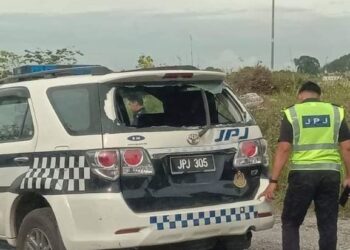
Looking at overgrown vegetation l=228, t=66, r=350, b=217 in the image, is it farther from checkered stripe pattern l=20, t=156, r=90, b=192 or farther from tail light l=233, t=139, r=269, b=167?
checkered stripe pattern l=20, t=156, r=90, b=192

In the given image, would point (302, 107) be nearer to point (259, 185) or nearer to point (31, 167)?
point (259, 185)

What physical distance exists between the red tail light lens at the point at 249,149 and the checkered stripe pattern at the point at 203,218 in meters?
0.45

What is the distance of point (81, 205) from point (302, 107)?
2093 mm

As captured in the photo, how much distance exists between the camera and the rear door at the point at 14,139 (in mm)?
5863

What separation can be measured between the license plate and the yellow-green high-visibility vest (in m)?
0.87

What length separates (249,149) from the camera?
19.0 feet

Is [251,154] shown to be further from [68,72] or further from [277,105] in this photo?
[277,105]

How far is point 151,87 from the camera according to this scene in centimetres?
579

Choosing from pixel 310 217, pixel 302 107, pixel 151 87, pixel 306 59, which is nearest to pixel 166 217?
pixel 151 87

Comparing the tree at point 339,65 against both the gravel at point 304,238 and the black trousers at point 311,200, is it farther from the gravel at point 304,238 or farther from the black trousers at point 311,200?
the black trousers at point 311,200

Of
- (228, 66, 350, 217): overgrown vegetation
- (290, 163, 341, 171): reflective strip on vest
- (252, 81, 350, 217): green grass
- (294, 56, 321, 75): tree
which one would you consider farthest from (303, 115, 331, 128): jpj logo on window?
(294, 56, 321, 75): tree

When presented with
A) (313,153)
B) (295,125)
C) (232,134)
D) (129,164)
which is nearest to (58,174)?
(129,164)

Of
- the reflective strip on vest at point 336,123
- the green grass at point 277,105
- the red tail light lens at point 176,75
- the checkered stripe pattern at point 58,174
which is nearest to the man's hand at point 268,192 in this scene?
the reflective strip on vest at point 336,123

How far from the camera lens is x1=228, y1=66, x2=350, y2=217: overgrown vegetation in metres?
11.8
